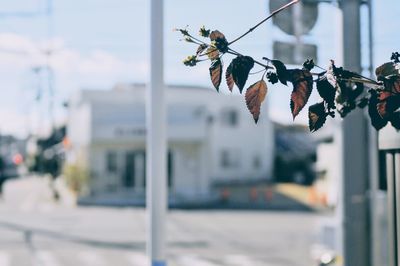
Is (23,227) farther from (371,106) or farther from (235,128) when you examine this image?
(235,128)

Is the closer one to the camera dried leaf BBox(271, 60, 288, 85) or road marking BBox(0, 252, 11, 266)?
dried leaf BBox(271, 60, 288, 85)

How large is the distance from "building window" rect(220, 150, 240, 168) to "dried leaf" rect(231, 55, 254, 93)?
144 ft

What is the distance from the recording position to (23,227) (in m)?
19.4

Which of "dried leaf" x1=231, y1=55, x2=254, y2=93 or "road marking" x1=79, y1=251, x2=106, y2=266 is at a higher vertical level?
"dried leaf" x1=231, y1=55, x2=254, y2=93

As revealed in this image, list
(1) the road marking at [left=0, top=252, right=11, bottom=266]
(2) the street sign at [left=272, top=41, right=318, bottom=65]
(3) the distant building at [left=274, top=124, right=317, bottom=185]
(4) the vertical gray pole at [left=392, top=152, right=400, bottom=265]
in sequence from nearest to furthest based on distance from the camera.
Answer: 1. (4) the vertical gray pole at [left=392, top=152, right=400, bottom=265]
2. (2) the street sign at [left=272, top=41, right=318, bottom=65]
3. (1) the road marking at [left=0, top=252, right=11, bottom=266]
4. (3) the distant building at [left=274, top=124, right=317, bottom=185]

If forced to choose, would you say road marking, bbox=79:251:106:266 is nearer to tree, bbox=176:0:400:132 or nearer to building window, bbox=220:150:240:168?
tree, bbox=176:0:400:132

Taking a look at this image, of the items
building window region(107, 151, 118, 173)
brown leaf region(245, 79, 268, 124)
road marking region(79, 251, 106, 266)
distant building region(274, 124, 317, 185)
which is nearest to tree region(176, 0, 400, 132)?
brown leaf region(245, 79, 268, 124)

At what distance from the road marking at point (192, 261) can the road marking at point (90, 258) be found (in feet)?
5.62

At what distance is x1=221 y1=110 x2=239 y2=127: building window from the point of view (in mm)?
46500

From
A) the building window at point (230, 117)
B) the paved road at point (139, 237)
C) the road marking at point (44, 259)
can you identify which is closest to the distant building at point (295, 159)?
the building window at point (230, 117)

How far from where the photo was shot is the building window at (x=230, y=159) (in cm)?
4631

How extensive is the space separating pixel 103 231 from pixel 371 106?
55.5 ft

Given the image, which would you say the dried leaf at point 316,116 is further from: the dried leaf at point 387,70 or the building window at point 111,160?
the building window at point 111,160

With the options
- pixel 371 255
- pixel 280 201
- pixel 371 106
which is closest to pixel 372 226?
pixel 371 255
